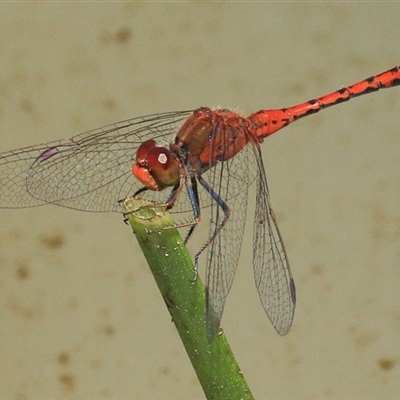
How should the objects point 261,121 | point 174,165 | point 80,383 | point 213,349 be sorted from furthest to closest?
point 80,383, point 261,121, point 174,165, point 213,349

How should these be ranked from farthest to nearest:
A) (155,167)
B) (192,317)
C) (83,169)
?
(83,169)
(155,167)
(192,317)

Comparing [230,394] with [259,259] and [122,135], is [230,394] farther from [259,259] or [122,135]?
[122,135]

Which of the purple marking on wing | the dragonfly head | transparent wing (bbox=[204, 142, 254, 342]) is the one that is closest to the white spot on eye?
the dragonfly head

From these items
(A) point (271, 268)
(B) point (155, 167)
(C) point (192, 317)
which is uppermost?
(B) point (155, 167)

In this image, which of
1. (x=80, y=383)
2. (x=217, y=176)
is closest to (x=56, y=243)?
(x=80, y=383)

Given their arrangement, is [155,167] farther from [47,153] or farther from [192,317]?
[192,317]

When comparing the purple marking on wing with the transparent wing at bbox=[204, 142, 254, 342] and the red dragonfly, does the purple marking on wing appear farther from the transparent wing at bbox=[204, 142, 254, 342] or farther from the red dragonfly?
the transparent wing at bbox=[204, 142, 254, 342]

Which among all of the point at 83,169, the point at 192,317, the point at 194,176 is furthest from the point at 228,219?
the point at 192,317
